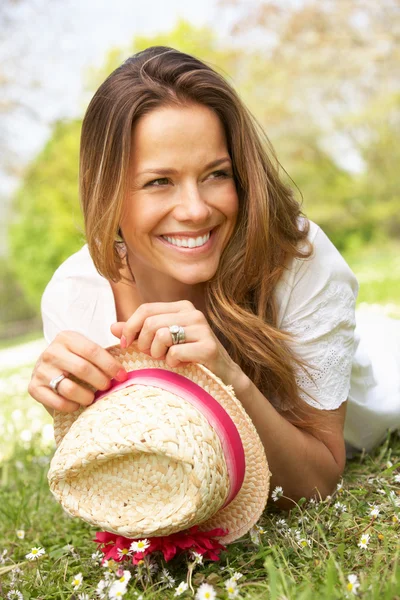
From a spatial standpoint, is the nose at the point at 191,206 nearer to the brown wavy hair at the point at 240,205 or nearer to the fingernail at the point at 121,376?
the brown wavy hair at the point at 240,205

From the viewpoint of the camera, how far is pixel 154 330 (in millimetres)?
2197

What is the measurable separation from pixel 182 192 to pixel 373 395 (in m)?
1.82

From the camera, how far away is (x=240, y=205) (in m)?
2.96

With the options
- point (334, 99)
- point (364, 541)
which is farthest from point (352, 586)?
point (334, 99)

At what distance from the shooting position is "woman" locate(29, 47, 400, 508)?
107 inches

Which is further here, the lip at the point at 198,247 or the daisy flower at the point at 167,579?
the lip at the point at 198,247

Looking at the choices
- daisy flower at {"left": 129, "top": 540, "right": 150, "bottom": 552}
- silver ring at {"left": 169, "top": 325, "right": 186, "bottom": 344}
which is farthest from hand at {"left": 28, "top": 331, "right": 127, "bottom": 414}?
daisy flower at {"left": 129, "top": 540, "right": 150, "bottom": 552}

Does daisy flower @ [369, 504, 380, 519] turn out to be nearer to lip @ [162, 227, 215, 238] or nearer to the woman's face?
the woman's face

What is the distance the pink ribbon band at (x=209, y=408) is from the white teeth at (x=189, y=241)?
735 millimetres

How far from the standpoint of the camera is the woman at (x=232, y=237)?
272cm

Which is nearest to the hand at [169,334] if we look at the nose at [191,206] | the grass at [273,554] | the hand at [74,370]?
the hand at [74,370]

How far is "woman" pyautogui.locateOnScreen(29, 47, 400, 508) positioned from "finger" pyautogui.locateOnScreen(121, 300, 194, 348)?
373 millimetres

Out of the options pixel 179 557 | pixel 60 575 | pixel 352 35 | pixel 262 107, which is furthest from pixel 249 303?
pixel 262 107

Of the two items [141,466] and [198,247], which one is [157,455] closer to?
[141,466]
